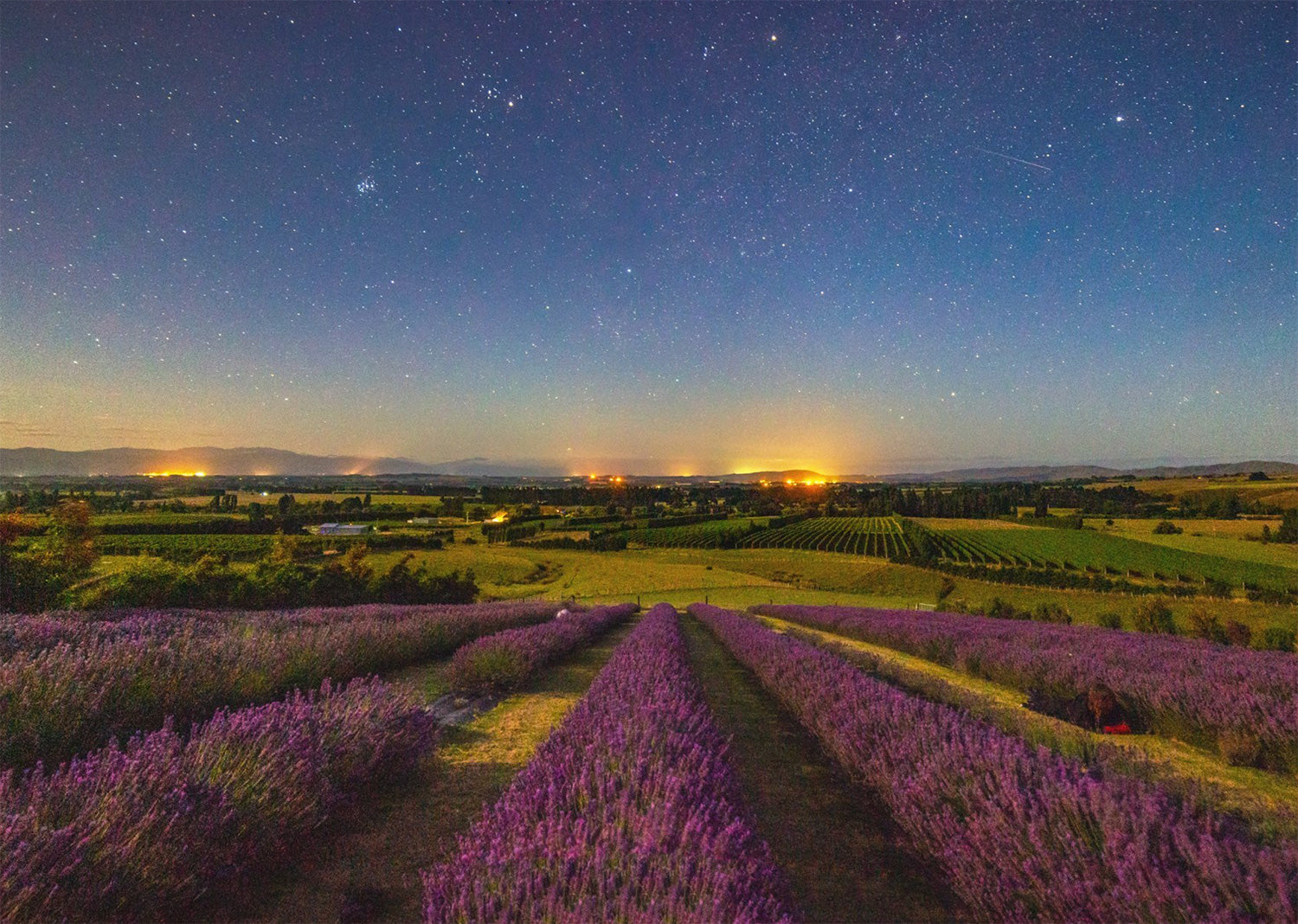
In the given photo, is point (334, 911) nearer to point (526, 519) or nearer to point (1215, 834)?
point (1215, 834)

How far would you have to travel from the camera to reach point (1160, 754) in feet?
15.7

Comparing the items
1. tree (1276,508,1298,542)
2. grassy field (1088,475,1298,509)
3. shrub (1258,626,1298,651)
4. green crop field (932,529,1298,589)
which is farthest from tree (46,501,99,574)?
grassy field (1088,475,1298,509)

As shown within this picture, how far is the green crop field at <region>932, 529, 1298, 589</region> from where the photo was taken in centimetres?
3688

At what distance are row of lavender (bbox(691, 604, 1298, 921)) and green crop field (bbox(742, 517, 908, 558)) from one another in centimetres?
6472

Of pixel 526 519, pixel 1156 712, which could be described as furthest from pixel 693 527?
pixel 1156 712

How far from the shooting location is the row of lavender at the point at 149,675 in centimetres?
327

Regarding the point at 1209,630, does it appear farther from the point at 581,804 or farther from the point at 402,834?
the point at 402,834

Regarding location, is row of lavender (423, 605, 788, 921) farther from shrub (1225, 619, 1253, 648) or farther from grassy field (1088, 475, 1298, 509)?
grassy field (1088, 475, 1298, 509)

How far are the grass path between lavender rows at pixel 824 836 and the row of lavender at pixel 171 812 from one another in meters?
2.40

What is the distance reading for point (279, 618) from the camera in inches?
363

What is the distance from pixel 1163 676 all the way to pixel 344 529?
8905 cm

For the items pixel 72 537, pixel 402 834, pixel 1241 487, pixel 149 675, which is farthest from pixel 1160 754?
pixel 1241 487

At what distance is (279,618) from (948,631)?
13204 millimetres

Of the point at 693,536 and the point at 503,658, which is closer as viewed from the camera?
the point at 503,658
